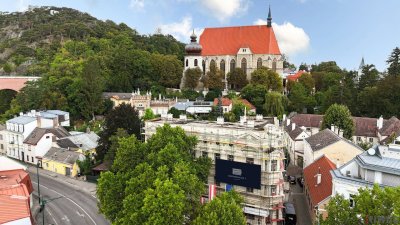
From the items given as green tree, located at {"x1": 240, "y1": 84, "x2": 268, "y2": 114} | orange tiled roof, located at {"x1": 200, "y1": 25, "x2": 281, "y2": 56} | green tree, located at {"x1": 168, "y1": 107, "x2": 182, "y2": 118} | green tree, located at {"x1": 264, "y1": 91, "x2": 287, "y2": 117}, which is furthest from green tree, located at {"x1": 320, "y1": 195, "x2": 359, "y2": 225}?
orange tiled roof, located at {"x1": 200, "y1": 25, "x2": 281, "y2": 56}

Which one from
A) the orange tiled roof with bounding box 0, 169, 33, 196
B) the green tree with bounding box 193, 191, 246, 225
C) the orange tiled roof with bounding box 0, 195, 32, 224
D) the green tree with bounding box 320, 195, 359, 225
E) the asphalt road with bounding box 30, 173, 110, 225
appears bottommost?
the asphalt road with bounding box 30, 173, 110, 225

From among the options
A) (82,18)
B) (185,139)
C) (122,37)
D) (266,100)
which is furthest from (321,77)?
(82,18)

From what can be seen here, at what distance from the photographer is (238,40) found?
102750 millimetres

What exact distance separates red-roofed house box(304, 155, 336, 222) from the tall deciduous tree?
76.5ft

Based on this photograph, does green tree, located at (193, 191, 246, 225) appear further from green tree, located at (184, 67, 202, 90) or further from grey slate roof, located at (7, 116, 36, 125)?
green tree, located at (184, 67, 202, 90)

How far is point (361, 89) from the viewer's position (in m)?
82.1

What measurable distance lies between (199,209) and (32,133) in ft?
130

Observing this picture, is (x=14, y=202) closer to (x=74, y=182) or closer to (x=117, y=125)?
(x=74, y=182)

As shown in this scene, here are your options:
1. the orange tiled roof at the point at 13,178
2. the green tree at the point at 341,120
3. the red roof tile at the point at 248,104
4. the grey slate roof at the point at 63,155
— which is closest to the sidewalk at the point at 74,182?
the grey slate roof at the point at 63,155

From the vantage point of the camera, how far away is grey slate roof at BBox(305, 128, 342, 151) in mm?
46412

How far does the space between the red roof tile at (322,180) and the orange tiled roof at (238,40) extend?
59831mm

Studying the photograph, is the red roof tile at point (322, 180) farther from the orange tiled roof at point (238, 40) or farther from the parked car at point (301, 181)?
the orange tiled roof at point (238, 40)

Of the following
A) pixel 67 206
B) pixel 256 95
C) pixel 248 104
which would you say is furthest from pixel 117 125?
pixel 256 95

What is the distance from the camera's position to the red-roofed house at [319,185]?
3319cm
